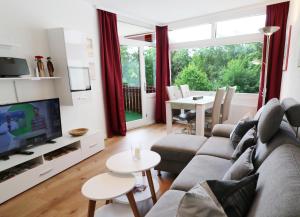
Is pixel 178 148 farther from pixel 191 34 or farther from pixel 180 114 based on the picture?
pixel 191 34

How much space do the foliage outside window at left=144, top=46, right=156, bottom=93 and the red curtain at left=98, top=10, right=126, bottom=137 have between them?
3.83 feet

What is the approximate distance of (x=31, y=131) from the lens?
2.49 metres

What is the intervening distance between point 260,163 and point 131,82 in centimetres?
380

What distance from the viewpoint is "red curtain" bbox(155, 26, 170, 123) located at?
4988 millimetres

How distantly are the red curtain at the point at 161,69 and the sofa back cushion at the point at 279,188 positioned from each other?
4137 millimetres

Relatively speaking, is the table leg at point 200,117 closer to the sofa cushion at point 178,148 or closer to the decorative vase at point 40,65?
the sofa cushion at point 178,148

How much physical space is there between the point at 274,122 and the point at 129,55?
378cm

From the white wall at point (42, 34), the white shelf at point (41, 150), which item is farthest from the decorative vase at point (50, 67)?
the white shelf at point (41, 150)

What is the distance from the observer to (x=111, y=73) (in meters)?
3.90

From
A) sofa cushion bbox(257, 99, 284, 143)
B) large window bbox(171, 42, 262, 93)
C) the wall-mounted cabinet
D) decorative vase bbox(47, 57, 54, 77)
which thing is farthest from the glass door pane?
sofa cushion bbox(257, 99, 284, 143)

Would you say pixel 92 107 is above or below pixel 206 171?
above

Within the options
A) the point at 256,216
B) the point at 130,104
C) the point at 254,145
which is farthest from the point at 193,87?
the point at 256,216

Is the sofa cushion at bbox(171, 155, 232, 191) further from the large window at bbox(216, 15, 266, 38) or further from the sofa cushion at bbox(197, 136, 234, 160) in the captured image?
the large window at bbox(216, 15, 266, 38)

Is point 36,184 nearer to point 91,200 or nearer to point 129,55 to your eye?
point 91,200
